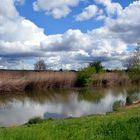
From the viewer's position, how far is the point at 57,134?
11219 mm

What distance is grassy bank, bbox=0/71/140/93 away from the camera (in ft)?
168

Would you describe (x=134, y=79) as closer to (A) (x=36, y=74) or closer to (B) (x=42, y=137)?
(A) (x=36, y=74)

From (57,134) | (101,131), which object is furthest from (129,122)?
(57,134)

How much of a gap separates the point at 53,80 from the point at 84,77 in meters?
6.96

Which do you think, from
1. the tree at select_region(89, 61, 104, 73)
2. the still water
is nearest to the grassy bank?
the tree at select_region(89, 61, 104, 73)

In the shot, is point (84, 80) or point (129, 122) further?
point (84, 80)

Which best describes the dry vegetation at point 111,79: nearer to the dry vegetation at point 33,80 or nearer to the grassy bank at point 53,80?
the grassy bank at point 53,80

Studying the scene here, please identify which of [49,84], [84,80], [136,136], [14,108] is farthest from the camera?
[84,80]

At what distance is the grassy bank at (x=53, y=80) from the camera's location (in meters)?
51.2

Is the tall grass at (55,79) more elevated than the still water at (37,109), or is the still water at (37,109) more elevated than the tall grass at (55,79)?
the tall grass at (55,79)

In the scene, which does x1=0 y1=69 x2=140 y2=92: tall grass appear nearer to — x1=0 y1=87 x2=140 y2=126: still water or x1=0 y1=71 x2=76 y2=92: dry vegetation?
x1=0 y1=71 x2=76 y2=92: dry vegetation

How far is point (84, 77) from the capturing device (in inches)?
2470

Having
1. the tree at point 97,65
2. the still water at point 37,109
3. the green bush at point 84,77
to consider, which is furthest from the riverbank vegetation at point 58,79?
the still water at point 37,109

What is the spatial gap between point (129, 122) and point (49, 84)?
4556 cm
